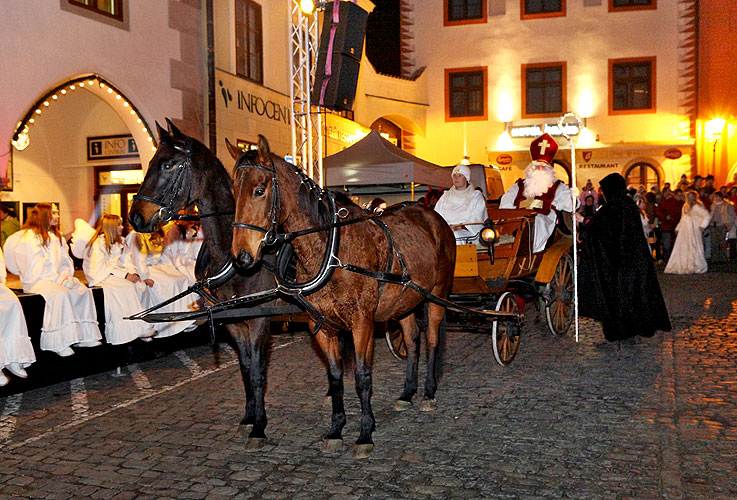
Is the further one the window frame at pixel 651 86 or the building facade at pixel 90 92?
the window frame at pixel 651 86

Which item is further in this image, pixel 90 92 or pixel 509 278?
pixel 90 92

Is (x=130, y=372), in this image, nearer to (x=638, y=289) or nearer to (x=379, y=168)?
(x=638, y=289)

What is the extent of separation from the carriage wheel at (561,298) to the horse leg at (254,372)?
181 inches

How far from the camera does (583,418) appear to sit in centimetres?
620

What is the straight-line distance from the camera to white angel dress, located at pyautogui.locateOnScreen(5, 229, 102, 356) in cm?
793

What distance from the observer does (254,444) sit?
18.4ft

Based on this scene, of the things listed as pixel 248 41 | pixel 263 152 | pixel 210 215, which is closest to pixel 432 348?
pixel 210 215

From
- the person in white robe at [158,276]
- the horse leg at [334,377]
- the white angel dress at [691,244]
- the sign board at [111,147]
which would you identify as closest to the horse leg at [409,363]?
the horse leg at [334,377]

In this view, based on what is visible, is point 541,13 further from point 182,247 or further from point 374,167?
point 182,247

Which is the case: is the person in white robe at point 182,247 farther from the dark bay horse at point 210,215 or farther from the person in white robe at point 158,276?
the dark bay horse at point 210,215

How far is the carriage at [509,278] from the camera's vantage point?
318 inches

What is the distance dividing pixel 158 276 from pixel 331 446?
16.8 ft

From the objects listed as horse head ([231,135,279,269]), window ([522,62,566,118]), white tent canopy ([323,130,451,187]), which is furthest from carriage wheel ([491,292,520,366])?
window ([522,62,566,118])

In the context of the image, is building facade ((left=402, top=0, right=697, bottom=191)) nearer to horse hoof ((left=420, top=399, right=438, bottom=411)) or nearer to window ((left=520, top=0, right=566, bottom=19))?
window ((left=520, top=0, right=566, bottom=19))
